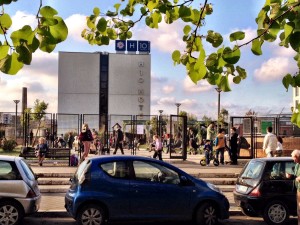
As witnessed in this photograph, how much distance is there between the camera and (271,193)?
11.0 meters

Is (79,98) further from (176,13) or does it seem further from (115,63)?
(176,13)

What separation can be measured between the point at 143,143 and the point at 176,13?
3250 cm

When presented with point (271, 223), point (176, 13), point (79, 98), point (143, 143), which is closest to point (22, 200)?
point (271, 223)

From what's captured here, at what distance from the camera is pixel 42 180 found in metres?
17.8

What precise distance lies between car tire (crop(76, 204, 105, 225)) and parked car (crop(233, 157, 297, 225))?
3.24 meters

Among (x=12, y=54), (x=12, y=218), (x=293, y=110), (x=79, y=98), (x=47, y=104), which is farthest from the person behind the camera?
(x=79, y=98)

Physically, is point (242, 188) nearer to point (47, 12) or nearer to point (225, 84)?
point (225, 84)

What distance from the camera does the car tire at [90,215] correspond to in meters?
10.2

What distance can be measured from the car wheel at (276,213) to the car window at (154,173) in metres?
2.05

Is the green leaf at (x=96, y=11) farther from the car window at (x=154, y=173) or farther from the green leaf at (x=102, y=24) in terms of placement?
the car window at (x=154, y=173)

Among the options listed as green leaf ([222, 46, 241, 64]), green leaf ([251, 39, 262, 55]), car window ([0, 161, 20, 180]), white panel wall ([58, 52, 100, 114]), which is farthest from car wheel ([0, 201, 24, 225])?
white panel wall ([58, 52, 100, 114])

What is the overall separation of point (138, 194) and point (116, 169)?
68cm

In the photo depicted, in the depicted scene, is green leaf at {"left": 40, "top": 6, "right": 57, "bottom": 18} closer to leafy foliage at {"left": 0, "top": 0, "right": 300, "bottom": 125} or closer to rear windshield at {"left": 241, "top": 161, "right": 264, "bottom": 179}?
leafy foliage at {"left": 0, "top": 0, "right": 300, "bottom": 125}

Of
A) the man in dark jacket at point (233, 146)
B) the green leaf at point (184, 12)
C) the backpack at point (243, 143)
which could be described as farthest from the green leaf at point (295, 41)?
the backpack at point (243, 143)
